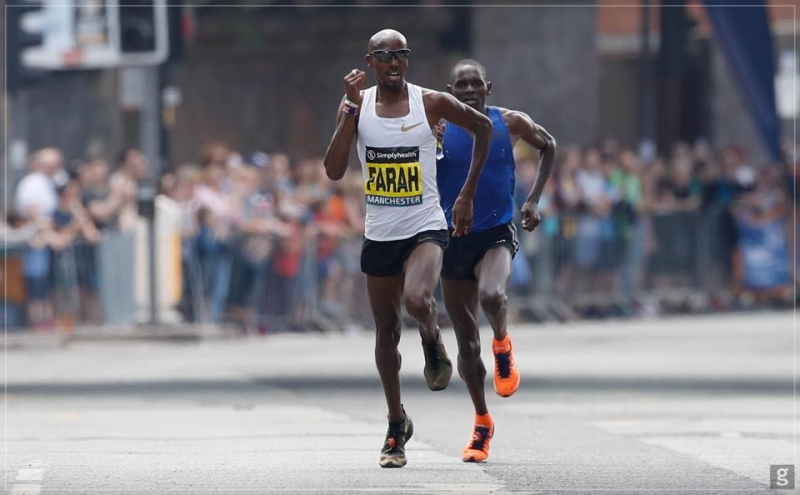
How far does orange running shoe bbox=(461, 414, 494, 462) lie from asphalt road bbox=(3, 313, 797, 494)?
9 centimetres

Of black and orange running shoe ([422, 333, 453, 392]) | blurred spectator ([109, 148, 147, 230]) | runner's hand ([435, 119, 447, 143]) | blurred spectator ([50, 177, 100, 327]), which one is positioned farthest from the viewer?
blurred spectator ([109, 148, 147, 230])

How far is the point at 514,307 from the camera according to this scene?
67.1ft

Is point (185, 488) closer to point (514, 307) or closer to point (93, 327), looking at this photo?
point (93, 327)

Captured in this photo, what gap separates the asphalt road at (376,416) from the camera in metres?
8.84

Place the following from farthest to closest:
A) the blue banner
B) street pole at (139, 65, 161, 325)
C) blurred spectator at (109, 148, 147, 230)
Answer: the blue banner, blurred spectator at (109, 148, 147, 230), street pole at (139, 65, 161, 325)

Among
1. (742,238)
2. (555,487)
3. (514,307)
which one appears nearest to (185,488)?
(555,487)

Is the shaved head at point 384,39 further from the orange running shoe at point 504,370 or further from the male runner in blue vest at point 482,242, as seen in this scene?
the orange running shoe at point 504,370

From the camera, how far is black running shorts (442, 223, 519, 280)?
379 inches

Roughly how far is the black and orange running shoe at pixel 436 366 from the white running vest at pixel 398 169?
0.57 metres

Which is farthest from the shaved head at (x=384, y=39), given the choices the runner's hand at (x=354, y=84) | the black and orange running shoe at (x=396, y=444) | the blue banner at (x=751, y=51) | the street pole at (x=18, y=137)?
the blue banner at (x=751, y=51)

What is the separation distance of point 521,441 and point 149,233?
8.72m

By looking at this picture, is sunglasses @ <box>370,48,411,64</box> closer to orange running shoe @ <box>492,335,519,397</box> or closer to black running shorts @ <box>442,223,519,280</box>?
black running shorts @ <box>442,223,519,280</box>

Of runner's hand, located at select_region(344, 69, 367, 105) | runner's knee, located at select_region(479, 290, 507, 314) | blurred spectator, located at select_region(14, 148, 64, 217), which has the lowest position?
runner's knee, located at select_region(479, 290, 507, 314)

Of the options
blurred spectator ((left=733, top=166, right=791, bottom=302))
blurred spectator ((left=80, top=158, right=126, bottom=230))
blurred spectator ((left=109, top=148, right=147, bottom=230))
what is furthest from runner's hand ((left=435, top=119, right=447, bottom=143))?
blurred spectator ((left=733, top=166, right=791, bottom=302))
